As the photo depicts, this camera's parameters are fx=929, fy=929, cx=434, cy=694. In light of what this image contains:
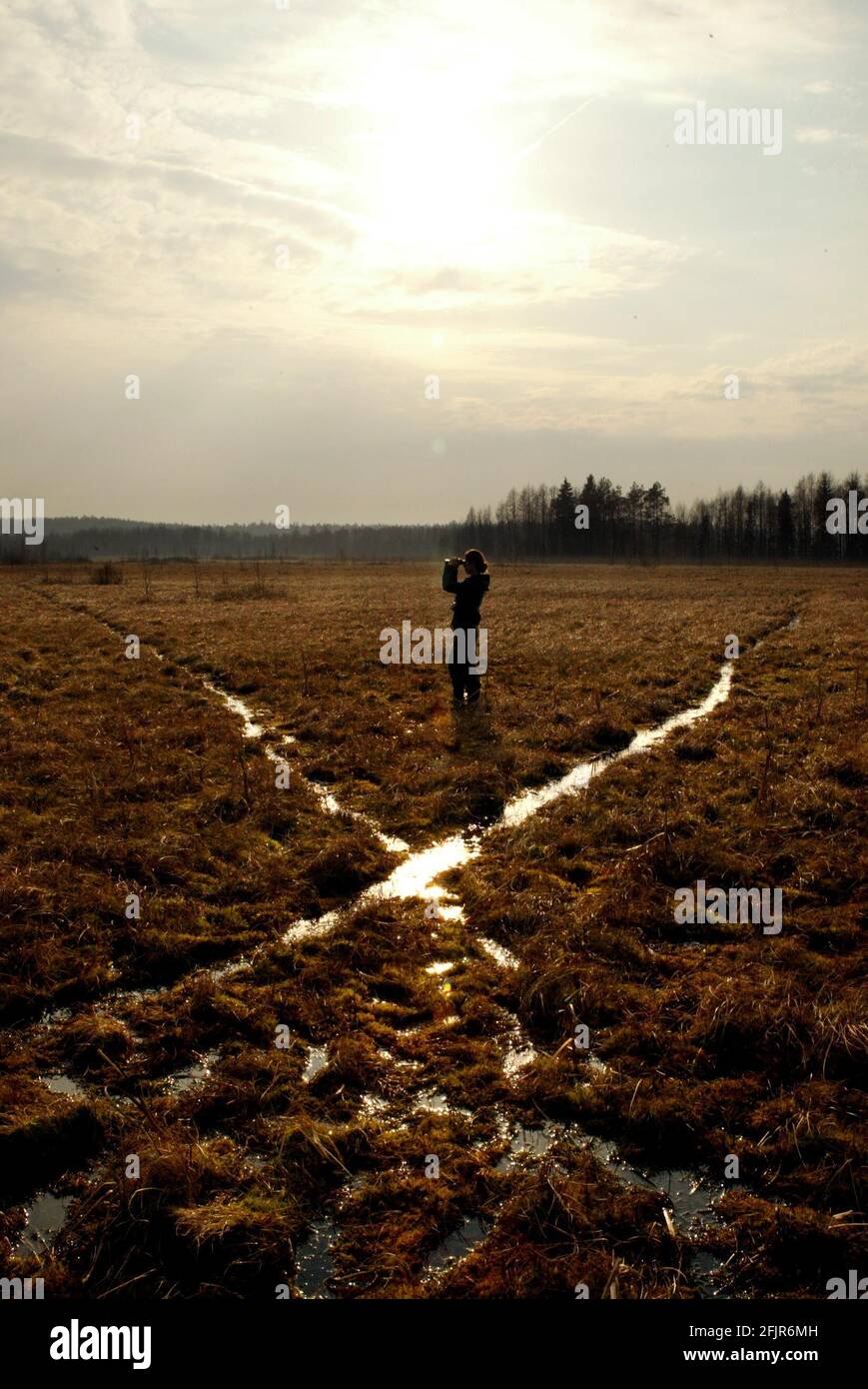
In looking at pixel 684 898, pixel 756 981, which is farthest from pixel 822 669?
pixel 756 981

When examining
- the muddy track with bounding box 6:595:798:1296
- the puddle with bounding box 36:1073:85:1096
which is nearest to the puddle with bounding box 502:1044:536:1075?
the muddy track with bounding box 6:595:798:1296

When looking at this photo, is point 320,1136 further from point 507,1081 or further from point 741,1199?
point 741,1199

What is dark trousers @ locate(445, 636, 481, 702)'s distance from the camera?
17.5 m

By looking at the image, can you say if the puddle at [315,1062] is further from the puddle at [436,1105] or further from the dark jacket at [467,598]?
the dark jacket at [467,598]

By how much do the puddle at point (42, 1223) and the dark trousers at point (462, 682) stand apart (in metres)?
13.3

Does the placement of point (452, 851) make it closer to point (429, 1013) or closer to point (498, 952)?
point (498, 952)

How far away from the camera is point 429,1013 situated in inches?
255

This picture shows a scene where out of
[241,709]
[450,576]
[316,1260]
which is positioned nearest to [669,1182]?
[316,1260]

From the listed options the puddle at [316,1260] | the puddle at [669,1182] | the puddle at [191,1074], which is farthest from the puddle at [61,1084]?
the puddle at [669,1182]

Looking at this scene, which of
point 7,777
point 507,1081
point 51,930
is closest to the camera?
point 507,1081

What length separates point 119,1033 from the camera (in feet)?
19.8

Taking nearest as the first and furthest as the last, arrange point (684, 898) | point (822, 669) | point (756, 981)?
point (756, 981) → point (684, 898) → point (822, 669)
